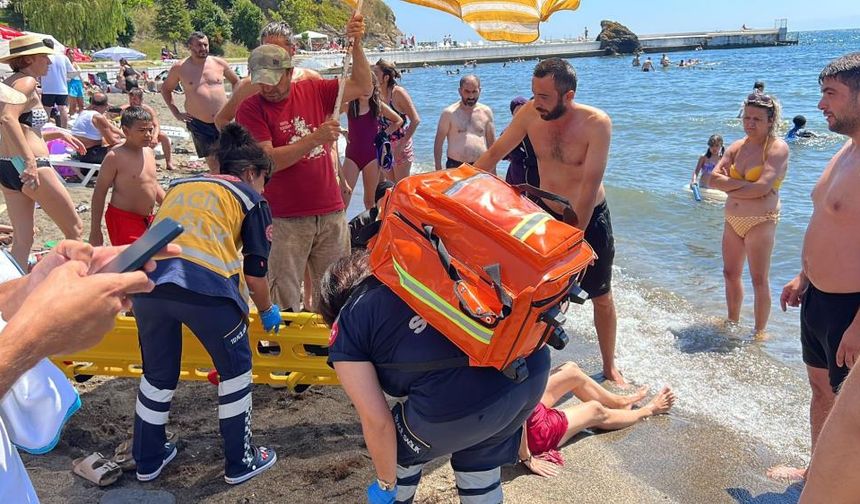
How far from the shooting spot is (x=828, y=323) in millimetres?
3166

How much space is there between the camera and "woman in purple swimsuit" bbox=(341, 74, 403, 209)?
6.89 metres

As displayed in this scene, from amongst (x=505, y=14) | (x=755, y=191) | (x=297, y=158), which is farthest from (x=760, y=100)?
(x=297, y=158)

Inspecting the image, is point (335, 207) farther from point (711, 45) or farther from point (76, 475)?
point (711, 45)

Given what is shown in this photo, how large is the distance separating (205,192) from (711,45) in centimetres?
8819

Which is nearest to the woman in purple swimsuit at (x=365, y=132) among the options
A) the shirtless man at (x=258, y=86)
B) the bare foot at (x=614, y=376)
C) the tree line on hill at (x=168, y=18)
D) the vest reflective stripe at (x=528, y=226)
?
the shirtless man at (x=258, y=86)

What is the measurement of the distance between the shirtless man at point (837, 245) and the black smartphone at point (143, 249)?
275cm

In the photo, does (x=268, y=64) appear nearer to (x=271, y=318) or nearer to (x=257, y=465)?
(x=271, y=318)

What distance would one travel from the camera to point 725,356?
5.30m

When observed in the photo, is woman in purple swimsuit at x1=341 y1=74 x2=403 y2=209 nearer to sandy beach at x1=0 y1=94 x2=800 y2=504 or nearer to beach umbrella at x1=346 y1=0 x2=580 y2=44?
beach umbrella at x1=346 y1=0 x2=580 y2=44

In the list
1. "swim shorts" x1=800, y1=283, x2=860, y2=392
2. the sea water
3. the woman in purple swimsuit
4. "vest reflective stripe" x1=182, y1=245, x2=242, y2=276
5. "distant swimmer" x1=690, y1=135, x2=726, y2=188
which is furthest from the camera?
"distant swimmer" x1=690, y1=135, x2=726, y2=188

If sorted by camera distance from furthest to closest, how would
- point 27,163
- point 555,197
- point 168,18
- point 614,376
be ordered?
point 168,18, point 27,163, point 614,376, point 555,197

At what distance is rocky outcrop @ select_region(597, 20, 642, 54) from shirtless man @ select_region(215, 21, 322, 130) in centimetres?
7904

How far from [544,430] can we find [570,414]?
305mm

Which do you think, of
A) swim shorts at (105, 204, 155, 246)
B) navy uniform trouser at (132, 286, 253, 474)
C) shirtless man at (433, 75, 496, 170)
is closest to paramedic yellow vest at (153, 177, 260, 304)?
navy uniform trouser at (132, 286, 253, 474)
